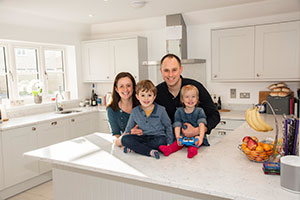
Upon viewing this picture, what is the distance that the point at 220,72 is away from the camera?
427 centimetres

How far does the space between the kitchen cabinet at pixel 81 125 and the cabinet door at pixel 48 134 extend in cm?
16

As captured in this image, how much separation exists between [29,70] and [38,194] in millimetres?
2219

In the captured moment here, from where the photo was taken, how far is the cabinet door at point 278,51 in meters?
3.72

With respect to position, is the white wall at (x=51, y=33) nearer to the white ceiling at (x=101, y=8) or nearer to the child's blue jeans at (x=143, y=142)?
the white ceiling at (x=101, y=8)

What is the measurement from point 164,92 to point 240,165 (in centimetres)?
95

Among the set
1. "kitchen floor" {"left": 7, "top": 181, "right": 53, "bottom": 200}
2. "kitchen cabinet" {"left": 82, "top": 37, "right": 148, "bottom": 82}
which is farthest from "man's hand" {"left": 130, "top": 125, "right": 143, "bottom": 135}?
"kitchen cabinet" {"left": 82, "top": 37, "right": 148, "bottom": 82}

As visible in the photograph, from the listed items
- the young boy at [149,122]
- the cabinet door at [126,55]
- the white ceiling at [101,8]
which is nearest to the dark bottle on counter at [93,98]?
the cabinet door at [126,55]

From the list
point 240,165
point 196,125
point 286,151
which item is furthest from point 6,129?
point 286,151

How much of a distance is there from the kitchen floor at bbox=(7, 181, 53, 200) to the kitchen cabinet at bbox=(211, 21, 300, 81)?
303 cm

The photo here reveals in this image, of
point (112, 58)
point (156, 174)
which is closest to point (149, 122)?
point (156, 174)

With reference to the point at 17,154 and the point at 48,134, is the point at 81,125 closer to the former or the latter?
the point at 48,134

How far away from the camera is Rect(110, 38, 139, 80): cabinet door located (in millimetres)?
4973

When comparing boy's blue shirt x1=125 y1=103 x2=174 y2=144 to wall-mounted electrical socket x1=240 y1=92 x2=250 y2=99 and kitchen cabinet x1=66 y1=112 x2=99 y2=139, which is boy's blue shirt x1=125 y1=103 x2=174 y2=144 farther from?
wall-mounted electrical socket x1=240 y1=92 x2=250 y2=99

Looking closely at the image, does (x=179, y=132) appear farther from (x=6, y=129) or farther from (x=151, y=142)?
(x=6, y=129)
